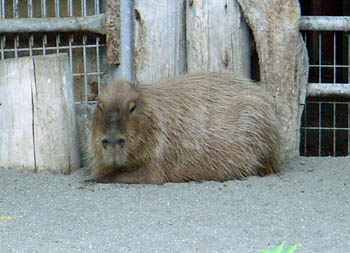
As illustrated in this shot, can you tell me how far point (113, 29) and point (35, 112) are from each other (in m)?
0.89

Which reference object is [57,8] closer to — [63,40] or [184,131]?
[63,40]

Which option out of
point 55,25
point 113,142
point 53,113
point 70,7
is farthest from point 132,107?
point 70,7

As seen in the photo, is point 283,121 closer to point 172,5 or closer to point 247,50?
point 247,50

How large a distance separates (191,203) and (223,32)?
150 cm

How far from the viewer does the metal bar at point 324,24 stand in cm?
593

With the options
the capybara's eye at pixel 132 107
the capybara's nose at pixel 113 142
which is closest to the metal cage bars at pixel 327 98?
the capybara's eye at pixel 132 107

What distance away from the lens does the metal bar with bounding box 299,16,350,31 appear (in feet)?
19.5

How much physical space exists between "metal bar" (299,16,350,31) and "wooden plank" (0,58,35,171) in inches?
76.8

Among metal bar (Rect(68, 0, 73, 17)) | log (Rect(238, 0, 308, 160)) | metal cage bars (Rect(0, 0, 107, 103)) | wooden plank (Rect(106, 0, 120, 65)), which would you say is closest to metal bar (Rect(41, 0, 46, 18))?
metal cage bars (Rect(0, 0, 107, 103))

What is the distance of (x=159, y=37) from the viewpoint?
5781 mm

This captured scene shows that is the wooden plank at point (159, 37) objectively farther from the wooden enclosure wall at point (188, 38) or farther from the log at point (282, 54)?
the log at point (282, 54)

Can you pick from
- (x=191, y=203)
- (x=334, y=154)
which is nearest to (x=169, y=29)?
(x=191, y=203)

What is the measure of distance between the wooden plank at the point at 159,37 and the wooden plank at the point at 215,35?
8 cm

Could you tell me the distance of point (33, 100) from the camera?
5.53m
